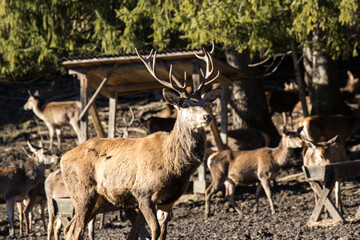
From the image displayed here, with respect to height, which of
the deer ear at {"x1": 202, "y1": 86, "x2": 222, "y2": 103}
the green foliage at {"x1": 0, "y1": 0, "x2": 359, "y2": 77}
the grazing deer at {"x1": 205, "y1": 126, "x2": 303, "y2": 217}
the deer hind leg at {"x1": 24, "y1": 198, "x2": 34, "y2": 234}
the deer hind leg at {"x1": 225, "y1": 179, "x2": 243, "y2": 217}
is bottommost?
the deer hind leg at {"x1": 24, "y1": 198, "x2": 34, "y2": 234}

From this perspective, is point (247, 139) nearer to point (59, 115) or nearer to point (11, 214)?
point (59, 115)

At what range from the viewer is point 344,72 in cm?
2061

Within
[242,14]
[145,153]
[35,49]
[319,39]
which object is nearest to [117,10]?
[35,49]

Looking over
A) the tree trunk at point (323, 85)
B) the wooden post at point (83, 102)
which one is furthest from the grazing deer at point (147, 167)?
the tree trunk at point (323, 85)

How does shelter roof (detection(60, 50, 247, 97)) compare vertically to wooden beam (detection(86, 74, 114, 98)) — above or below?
above

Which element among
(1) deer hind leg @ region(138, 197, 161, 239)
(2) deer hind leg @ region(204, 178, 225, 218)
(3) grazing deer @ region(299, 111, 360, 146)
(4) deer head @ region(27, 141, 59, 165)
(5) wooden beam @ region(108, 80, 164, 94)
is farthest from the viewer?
(3) grazing deer @ region(299, 111, 360, 146)

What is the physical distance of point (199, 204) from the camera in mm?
13742

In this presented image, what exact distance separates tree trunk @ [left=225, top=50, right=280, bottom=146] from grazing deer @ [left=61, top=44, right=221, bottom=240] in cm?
866

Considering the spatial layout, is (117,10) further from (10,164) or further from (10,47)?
(10,164)

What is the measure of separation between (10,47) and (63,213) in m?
8.41

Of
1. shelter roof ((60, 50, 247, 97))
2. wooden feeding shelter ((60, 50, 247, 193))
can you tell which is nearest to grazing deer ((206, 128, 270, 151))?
wooden feeding shelter ((60, 50, 247, 193))

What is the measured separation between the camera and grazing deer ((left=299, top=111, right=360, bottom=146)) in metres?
14.7

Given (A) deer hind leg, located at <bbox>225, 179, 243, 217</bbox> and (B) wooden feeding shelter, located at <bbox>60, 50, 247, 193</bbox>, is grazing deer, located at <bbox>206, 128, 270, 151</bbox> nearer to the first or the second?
(B) wooden feeding shelter, located at <bbox>60, 50, 247, 193</bbox>

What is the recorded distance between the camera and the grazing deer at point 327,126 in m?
14.7
